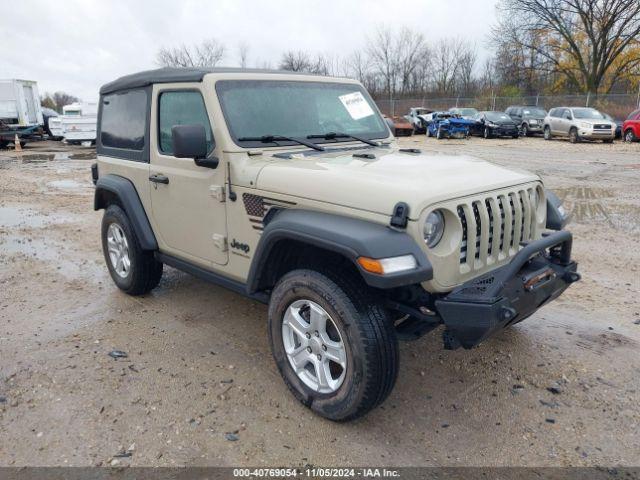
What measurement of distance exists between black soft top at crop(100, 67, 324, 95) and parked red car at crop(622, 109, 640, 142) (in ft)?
72.9

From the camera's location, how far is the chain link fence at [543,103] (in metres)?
31.7

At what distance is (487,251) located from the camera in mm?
2938

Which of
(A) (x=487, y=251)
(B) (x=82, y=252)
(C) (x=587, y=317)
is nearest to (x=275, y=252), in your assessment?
(A) (x=487, y=251)

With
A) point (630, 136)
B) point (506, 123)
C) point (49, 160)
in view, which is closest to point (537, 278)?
point (49, 160)

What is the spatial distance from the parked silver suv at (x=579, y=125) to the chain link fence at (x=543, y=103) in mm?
10067

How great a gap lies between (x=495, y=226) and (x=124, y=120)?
3.47 metres

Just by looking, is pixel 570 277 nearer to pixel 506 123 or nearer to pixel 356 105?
pixel 356 105

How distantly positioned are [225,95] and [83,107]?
2370 cm

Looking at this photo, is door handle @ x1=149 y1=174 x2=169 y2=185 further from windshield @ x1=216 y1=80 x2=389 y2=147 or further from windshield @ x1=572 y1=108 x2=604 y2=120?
windshield @ x1=572 y1=108 x2=604 y2=120

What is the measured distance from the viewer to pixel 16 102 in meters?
24.8

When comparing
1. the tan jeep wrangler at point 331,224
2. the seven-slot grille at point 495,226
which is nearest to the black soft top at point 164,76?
the tan jeep wrangler at point 331,224

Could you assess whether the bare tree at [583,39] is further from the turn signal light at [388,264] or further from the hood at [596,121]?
the turn signal light at [388,264]

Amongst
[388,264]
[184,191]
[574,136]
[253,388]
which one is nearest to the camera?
[388,264]

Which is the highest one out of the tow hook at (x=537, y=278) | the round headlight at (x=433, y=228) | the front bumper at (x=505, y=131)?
the round headlight at (x=433, y=228)
